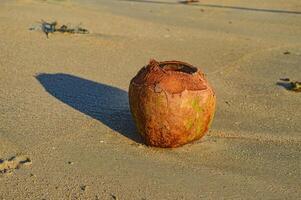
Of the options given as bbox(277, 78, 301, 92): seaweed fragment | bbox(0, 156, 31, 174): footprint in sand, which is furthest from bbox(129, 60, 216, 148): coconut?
bbox(277, 78, 301, 92): seaweed fragment

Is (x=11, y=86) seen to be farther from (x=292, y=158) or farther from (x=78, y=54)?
(x=292, y=158)

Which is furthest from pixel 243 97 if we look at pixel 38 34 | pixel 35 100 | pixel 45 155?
pixel 38 34

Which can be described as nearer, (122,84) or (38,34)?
(122,84)

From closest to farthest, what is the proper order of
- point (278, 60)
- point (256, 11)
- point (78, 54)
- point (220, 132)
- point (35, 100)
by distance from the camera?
point (220, 132) → point (35, 100) → point (78, 54) → point (278, 60) → point (256, 11)

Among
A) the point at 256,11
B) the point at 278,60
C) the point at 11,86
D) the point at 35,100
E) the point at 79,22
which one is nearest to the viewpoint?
the point at 35,100

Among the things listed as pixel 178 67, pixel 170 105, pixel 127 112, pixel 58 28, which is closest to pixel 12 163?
pixel 170 105

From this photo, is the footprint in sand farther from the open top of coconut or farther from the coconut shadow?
the open top of coconut

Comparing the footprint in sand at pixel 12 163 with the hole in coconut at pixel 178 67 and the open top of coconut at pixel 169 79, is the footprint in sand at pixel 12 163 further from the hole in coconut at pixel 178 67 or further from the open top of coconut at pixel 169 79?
the hole in coconut at pixel 178 67
